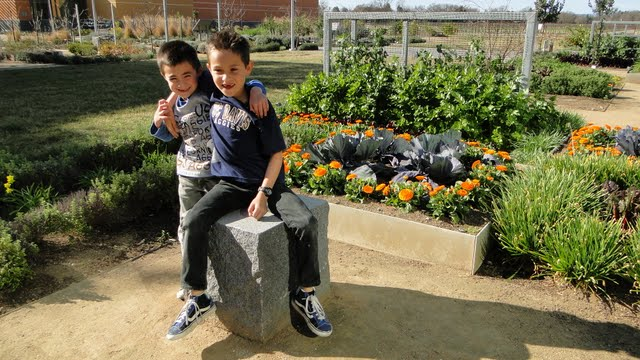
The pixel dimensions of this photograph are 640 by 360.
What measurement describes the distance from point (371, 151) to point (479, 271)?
1.64 meters

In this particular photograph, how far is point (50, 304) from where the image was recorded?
3.17 meters

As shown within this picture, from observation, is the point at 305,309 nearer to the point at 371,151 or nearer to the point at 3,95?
the point at 371,151

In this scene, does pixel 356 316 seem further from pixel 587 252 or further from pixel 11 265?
pixel 11 265

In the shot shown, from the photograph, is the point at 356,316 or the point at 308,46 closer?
the point at 356,316

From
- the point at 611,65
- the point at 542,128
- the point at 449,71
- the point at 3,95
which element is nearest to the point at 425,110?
the point at 449,71

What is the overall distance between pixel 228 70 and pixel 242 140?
1.23ft

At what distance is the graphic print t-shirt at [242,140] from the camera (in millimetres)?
2658

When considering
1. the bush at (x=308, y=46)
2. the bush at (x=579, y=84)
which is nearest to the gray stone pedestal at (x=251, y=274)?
the bush at (x=579, y=84)

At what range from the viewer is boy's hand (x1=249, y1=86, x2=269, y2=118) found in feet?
8.55

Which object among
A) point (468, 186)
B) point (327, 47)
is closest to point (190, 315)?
point (468, 186)

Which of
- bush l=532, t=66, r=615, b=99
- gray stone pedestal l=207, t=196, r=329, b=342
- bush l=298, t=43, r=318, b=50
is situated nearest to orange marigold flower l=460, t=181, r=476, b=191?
gray stone pedestal l=207, t=196, r=329, b=342

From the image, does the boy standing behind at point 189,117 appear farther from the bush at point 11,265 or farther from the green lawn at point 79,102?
the green lawn at point 79,102

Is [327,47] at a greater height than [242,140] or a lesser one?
greater

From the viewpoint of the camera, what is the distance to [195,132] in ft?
9.44
